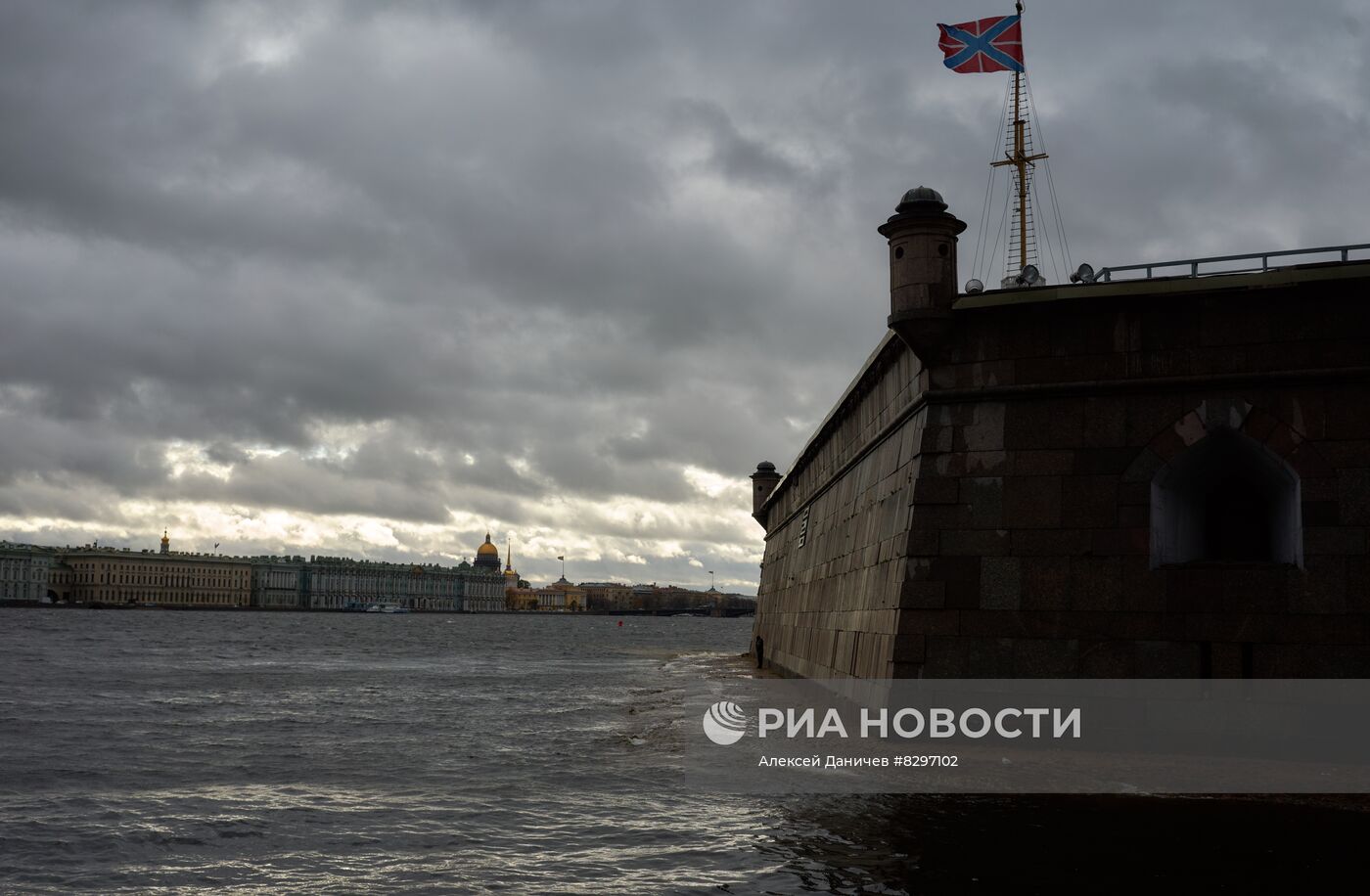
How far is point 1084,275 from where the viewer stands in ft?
49.2

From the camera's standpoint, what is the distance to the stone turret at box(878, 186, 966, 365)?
1488cm

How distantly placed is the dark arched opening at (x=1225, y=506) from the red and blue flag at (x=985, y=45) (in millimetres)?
6676

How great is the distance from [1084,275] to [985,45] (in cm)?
451

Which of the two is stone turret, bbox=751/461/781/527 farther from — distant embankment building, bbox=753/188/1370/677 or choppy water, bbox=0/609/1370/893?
distant embankment building, bbox=753/188/1370/677

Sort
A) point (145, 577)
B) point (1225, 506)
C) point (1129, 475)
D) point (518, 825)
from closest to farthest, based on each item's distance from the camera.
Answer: point (518, 825)
point (1129, 475)
point (1225, 506)
point (145, 577)

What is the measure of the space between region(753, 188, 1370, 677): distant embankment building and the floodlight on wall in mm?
772

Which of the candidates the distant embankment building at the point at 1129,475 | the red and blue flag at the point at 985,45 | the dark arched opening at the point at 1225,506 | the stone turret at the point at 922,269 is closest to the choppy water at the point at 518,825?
the distant embankment building at the point at 1129,475

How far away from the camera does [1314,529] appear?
1313cm

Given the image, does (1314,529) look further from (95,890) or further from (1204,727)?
(95,890)

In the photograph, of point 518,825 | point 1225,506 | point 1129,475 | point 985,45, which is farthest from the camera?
point 985,45

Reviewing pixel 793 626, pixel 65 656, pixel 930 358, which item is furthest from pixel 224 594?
pixel 930 358

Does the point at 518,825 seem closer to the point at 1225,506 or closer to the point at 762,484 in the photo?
the point at 1225,506

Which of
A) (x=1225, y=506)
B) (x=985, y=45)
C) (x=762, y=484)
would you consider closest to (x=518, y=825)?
(x=1225, y=506)

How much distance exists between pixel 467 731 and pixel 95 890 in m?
10.9
